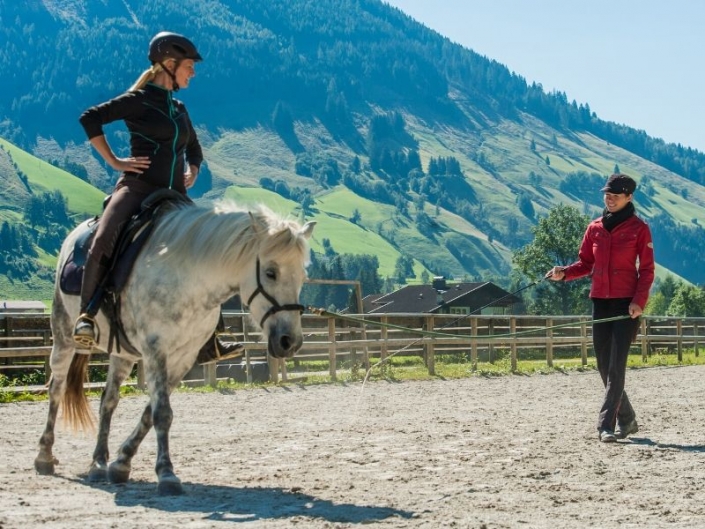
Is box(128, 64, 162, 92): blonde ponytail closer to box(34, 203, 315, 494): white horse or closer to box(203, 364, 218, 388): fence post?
box(34, 203, 315, 494): white horse

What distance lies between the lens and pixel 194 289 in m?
6.17

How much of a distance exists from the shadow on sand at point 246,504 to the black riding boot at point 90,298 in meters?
0.96

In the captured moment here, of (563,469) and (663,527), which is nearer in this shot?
(663,527)

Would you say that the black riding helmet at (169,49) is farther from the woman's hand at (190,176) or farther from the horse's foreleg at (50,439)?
the horse's foreleg at (50,439)

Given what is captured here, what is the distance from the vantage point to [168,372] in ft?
20.6

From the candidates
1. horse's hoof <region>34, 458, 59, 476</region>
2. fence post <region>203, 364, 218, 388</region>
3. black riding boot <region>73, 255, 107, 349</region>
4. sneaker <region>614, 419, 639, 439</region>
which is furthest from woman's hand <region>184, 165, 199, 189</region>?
fence post <region>203, 364, 218, 388</region>

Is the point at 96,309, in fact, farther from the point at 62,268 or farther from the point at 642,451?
the point at 642,451

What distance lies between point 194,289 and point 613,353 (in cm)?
398

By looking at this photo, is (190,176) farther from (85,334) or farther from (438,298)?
(438,298)

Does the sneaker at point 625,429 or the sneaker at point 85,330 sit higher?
the sneaker at point 85,330

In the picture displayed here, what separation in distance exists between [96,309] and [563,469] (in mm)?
3246

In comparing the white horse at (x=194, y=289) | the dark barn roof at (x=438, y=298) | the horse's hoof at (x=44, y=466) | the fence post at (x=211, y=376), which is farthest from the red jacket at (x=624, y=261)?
the dark barn roof at (x=438, y=298)

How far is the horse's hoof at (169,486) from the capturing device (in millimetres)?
5832


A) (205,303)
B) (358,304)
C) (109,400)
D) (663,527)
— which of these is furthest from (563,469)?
(358,304)
